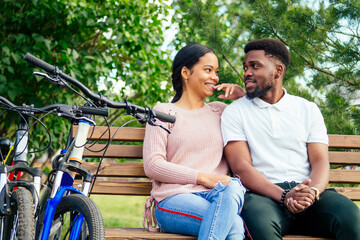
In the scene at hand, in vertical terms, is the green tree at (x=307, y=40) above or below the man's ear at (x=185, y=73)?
above

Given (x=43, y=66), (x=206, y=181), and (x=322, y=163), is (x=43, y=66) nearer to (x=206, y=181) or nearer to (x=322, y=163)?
(x=206, y=181)

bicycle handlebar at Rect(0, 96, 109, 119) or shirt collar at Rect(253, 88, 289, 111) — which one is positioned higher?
shirt collar at Rect(253, 88, 289, 111)

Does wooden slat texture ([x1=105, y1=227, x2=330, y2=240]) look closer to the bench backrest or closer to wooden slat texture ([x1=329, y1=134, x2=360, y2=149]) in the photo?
the bench backrest

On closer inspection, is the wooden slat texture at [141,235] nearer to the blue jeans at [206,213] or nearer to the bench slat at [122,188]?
the blue jeans at [206,213]

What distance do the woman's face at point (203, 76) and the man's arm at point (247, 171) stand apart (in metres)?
0.43

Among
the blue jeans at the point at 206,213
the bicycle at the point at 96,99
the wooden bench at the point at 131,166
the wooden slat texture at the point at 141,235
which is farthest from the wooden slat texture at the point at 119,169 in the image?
the bicycle at the point at 96,99

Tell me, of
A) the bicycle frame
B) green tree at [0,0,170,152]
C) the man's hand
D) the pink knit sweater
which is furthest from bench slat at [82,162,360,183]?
green tree at [0,0,170,152]

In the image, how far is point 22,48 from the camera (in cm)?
521

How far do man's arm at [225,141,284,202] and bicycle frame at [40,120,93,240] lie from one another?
1.07 m

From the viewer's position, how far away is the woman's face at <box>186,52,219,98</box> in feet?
10.9

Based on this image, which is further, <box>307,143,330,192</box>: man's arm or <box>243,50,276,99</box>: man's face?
<box>243,50,276,99</box>: man's face

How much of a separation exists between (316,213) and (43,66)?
181cm

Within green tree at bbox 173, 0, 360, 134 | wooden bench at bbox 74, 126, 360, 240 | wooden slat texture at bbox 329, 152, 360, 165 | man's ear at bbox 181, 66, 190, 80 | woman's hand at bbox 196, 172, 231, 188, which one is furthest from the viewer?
green tree at bbox 173, 0, 360, 134

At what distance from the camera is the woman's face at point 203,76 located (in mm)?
3324
